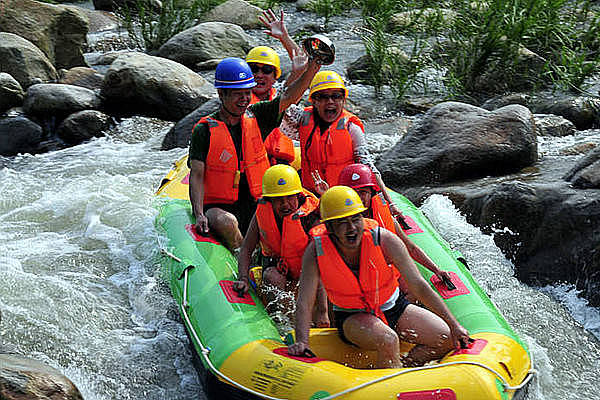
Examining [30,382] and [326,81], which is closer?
[30,382]

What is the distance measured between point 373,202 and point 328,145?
2.96 ft

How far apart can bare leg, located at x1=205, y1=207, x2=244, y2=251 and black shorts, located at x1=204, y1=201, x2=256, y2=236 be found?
3.0 inches

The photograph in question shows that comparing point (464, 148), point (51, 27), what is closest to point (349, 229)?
point (464, 148)

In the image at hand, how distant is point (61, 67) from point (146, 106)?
2215mm

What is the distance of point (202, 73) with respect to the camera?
1109 cm

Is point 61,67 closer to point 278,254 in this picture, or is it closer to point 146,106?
point 146,106

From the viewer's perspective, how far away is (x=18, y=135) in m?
9.23

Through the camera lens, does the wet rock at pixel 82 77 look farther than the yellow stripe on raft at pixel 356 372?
Yes

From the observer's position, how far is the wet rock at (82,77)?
10.5 m

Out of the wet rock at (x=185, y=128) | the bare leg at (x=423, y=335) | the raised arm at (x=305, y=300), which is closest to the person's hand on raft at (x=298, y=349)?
the raised arm at (x=305, y=300)

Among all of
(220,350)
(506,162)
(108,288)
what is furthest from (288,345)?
(506,162)

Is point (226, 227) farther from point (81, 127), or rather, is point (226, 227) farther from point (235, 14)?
point (235, 14)

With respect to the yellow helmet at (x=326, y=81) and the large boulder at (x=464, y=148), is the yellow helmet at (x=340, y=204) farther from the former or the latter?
the large boulder at (x=464, y=148)

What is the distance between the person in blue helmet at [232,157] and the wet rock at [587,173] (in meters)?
2.41
